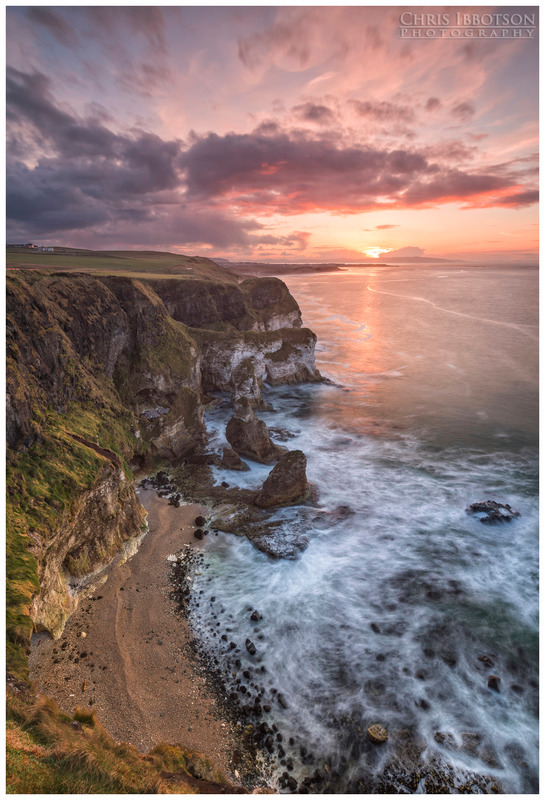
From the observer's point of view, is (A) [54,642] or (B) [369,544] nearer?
(A) [54,642]

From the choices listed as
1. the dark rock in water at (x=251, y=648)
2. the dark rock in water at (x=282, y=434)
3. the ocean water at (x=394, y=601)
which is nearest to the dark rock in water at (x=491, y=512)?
the ocean water at (x=394, y=601)

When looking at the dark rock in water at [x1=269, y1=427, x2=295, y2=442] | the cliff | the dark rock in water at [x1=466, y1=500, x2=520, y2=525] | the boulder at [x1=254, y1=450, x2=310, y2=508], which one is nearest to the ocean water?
the dark rock in water at [x1=466, y1=500, x2=520, y2=525]

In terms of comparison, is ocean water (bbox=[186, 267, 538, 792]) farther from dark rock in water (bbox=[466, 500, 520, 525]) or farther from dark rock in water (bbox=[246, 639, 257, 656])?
dark rock in water (bbox=[466, 500, 520, 525])

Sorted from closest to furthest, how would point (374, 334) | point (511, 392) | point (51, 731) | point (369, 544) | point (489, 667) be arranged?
point (51, 731), point (489, 667), point (369, 544), point (511, 392), point (374, 334)

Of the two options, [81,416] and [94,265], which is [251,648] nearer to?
[81,416]

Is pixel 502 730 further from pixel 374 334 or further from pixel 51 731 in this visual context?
pixel 374 334

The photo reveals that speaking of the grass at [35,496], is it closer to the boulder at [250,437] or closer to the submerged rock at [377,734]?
the submerged rock at [377,734]

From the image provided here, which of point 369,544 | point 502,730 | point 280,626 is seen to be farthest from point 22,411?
point 502,730
